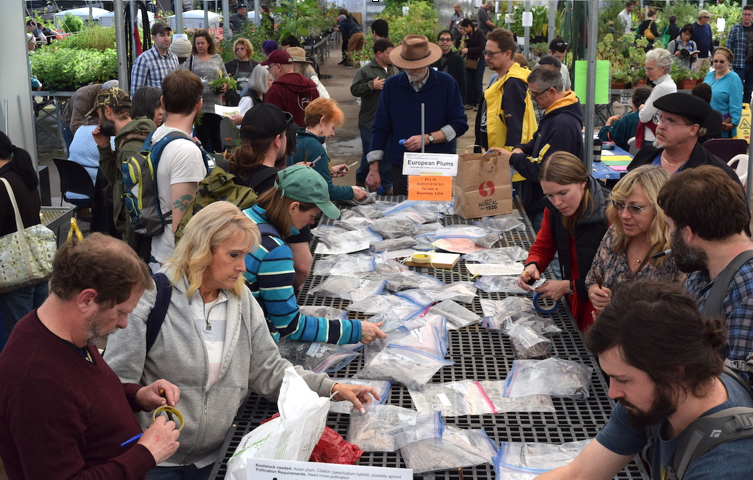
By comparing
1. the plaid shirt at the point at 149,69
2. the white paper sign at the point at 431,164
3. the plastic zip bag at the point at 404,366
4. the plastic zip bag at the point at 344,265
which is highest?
the plaid shirt at the point at 149,69

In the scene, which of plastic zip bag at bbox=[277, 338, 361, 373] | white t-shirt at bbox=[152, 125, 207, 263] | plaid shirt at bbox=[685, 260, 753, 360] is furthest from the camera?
white t-shirt at bbox=[152, 125, 207, 263]

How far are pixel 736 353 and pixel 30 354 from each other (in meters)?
1.86

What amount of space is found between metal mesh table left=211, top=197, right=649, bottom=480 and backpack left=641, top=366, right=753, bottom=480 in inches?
20.0

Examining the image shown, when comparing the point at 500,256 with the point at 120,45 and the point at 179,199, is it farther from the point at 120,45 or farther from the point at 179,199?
the point at 120,45

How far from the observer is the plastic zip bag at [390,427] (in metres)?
2.17

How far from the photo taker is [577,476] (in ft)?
6.07

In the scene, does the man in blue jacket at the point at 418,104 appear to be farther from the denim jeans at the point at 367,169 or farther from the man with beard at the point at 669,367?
the man with beard at the point at 669,367

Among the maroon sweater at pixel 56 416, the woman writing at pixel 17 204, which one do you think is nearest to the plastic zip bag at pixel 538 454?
the maroon sweater at pixel 56 416

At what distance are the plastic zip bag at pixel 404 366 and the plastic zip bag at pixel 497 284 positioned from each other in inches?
29.8

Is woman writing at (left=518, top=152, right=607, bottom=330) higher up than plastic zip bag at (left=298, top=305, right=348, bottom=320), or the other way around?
woman writing at (left=518, top=152, right=607, bottom=330)

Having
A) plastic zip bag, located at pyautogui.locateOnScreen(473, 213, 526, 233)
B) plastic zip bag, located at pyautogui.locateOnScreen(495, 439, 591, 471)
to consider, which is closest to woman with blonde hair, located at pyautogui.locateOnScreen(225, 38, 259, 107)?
plastic zip bag, located at pyautogui.locateOnScreen(473, 213, 526, 233)

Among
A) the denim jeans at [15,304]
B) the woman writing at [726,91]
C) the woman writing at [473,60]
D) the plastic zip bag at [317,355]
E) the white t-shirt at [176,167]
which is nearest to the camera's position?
the plastic zip bag at [317,355]

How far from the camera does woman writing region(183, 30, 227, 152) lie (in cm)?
810

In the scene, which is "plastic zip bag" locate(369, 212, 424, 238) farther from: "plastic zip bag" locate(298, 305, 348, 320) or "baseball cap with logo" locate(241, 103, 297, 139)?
"plastic zip bag" locate(298, 305, 348, 320)
